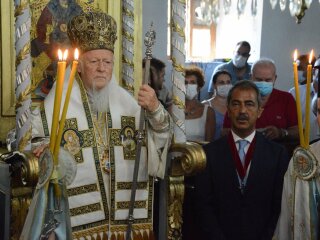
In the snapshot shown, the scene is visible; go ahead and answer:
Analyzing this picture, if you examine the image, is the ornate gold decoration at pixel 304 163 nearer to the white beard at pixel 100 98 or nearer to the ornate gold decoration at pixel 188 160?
the ornate gold decoration at pixel 188 160

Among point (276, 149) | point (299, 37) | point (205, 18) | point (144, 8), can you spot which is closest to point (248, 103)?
point (276, 149)

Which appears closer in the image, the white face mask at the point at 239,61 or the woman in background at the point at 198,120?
the woman in background at the point at 198,120

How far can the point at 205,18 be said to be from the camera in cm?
622

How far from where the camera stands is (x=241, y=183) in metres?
3.00

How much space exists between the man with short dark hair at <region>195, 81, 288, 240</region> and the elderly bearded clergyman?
12.1 inches

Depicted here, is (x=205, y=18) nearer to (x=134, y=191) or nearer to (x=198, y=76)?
(x=198, y=76)

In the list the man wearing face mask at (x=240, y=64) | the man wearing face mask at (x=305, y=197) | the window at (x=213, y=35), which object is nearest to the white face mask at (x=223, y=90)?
the man wearing face mask at (x=240, y=64)

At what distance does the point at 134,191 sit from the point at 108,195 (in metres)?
0.17

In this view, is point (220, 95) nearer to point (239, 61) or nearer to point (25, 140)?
point (239, 61)

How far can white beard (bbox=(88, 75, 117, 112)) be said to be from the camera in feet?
9.75

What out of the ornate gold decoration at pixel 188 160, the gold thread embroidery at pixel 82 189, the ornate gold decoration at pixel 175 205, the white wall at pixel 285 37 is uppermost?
the white wall at pixel 285 37

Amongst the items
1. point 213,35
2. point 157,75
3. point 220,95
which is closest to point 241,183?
point 157,75

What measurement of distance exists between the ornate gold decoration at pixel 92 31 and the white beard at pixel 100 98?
0.23m

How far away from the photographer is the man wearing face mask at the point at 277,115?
405 centimetres
